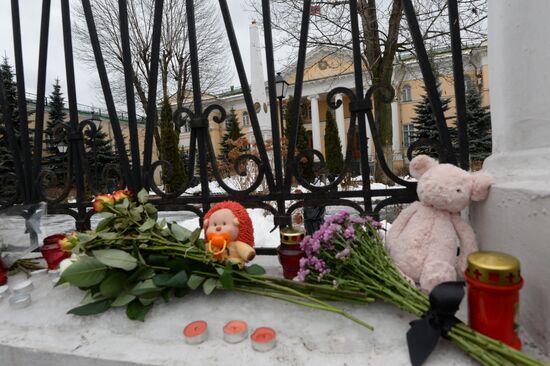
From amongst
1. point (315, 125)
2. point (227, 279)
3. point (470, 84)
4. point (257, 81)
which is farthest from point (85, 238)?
point (315, 125)

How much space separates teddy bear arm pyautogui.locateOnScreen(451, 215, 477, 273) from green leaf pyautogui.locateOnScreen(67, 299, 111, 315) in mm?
1131

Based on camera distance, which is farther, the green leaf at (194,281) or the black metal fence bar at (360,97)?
the black metal fence bar at (360,97)

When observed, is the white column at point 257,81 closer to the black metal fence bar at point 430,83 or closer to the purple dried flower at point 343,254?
the black metal fence bar at point 430,83

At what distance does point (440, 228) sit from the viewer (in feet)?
3.19

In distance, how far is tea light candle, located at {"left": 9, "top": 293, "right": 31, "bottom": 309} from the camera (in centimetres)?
112

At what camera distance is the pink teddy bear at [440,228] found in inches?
37.1

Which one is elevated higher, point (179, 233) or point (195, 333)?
point (179, 233)

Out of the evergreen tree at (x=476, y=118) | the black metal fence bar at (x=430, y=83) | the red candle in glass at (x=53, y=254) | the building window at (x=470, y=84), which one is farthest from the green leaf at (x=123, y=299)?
the building window at (x=470, y=84)

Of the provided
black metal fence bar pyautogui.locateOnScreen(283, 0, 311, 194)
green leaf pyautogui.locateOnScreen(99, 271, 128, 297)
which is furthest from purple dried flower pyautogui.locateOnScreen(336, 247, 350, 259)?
green leaf pyautogui.locateOnScreen(99, 271, 128, 297)

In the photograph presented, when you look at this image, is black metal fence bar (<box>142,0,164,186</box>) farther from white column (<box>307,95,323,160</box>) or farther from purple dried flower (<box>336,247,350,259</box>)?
white column (<box>307,95,323,160</box>)

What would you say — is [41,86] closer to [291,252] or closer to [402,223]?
[291,252]

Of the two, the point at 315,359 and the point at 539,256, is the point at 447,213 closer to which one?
the point at 539,256

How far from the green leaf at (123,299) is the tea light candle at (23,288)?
467mm

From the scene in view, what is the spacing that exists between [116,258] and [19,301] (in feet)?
1.51
